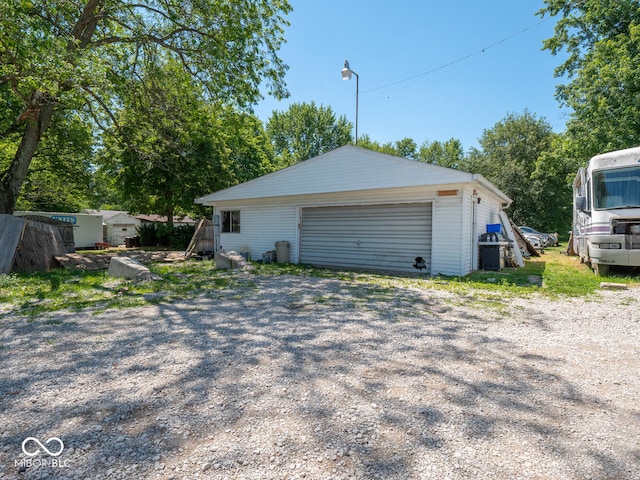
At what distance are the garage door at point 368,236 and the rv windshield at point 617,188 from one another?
13.2 feet

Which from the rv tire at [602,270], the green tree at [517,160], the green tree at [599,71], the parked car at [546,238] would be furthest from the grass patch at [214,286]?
the green tree at [517,160]

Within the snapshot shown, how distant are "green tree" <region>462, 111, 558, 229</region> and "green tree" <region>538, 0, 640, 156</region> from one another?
35.2 feet

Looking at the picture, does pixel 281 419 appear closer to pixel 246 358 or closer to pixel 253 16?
pixel 246 358

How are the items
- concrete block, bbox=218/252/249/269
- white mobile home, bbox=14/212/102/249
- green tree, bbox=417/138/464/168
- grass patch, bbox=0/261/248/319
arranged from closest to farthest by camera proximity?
grass patch, bbox=0/261/248/319 → concrete block, bbox=218/252/249/269 → white mobile home, bbox=14/212/102/249 → green tree, bbox=417/138/464/168

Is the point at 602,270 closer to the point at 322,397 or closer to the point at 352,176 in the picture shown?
the point at 352,176

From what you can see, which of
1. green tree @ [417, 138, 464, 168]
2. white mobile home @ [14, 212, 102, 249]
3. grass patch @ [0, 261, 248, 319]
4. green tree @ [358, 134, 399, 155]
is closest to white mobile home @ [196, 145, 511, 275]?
grass patch @ [0, 261, 248, 319]

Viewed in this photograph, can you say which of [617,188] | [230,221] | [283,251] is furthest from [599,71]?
[230,221]

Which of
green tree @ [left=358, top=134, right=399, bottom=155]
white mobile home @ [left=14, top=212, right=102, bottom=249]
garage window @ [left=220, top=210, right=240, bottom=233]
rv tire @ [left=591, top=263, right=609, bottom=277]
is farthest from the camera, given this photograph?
green tree @ [left=358, top=134, right=399, bottom=155]

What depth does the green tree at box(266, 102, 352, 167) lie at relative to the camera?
3647 cm

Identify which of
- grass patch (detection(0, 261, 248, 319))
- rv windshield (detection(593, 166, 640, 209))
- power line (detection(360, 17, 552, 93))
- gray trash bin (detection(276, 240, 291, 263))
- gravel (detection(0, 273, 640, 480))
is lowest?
gravel (detection(0, 273, 640, 480))

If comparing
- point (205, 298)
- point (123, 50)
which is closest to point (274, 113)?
point (123, 50)

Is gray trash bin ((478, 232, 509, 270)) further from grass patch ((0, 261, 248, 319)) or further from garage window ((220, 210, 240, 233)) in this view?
garage window ((220, 210, 240, 233))

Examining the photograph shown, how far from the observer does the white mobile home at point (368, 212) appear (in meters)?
9.05

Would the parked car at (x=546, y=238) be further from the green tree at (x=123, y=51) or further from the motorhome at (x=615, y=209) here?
the green tree at (x=123, y=51)
